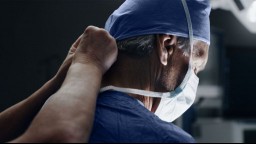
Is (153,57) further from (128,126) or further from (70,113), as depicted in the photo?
(70,113)

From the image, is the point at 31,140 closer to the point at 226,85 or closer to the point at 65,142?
the point at 65,142

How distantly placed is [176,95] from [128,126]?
308mm

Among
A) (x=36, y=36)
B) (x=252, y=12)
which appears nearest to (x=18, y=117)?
(x=252, y=12)

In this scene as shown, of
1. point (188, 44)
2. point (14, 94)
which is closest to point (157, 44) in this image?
point (188, 44)

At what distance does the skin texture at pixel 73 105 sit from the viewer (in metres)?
Result: 0.65

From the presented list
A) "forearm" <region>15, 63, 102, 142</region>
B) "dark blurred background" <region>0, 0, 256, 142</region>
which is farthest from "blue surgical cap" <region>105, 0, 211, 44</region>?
"dark blurred background" <region>0, 0, 256, 142</region>

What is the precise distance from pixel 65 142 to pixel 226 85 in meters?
2.15

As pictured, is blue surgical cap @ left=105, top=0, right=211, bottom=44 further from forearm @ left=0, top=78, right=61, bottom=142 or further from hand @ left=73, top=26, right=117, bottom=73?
forearm @ left=0, top=78, right=61, bottom=142

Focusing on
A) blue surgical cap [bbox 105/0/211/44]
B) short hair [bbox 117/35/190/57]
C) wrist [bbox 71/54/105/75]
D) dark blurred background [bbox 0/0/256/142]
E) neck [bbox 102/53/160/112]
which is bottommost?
dark blurred background [bbox 0/0/256/142]

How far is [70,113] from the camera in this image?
0.67 meters

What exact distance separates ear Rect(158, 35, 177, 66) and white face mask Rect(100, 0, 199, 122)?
6 cm

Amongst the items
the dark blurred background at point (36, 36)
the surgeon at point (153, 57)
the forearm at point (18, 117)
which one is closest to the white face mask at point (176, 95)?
the surgeon at point (153, 57)

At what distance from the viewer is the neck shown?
0.93 meters

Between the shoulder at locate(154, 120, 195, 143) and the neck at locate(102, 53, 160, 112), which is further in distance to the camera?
the neck at locate(102, 53, 160, 112)
